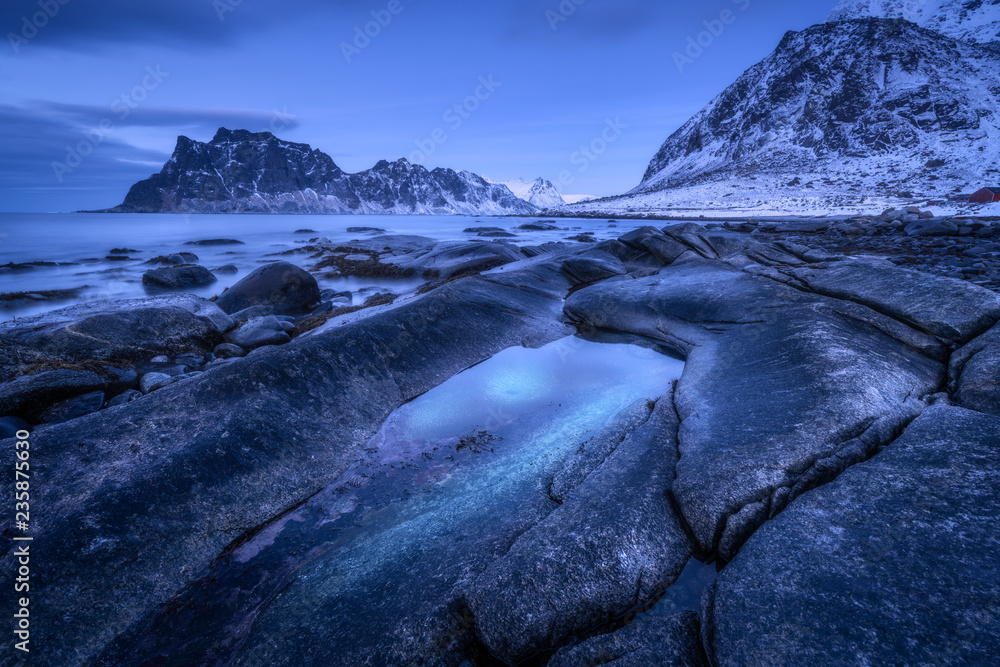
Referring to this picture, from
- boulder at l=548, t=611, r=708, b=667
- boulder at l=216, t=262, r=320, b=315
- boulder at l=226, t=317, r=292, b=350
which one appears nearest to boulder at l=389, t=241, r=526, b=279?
boulder at l=216, t=262, r=320, b=315

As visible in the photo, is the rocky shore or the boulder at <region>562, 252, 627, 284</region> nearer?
the rocky shore

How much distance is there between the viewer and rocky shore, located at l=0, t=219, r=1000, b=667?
3.37 metres

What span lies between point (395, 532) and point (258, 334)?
32.3 feet

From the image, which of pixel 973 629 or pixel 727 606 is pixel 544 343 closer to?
pixel 727 606

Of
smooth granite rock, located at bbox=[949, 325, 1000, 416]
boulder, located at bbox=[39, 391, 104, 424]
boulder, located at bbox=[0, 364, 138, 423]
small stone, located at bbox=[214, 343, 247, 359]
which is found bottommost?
small stone, located at bbox=[214, 343, 247, 359]

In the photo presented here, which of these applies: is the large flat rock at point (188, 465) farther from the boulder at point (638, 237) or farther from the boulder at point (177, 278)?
the boulder at point (177, 278)

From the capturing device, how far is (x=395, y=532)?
5117 mm

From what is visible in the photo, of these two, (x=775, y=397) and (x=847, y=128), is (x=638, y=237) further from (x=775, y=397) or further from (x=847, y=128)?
(x=847, y=128)

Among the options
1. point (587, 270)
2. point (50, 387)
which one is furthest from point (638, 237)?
Answer: point (50, 387)

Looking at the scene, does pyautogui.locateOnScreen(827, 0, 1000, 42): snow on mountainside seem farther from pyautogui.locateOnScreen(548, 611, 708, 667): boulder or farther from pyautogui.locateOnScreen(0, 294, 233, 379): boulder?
pyautogui.locateOnScreen(0, 294, 233, 379): boulder

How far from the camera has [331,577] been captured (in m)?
4.50

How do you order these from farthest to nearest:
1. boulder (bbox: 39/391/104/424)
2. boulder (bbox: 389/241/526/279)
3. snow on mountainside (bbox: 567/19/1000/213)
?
1. snow on mountainside (bbox: 567/19/1000/213)
2. boulder (bbox: 389/241/526/279)
3. boulder (bbox: 39/391/104/424)

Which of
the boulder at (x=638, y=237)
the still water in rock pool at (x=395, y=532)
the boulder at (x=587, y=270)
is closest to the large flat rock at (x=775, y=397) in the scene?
the still water in rock pool at (x=395, y=532)

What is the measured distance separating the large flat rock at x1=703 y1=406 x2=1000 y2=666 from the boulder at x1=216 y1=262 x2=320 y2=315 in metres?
17.3
